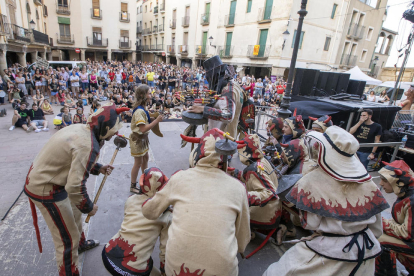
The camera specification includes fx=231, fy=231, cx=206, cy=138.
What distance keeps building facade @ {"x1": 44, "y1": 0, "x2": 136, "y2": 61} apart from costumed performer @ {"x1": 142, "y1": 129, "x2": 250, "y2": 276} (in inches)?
1255

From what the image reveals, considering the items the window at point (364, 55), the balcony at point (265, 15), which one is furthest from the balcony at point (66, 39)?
the window at point (364, 55)

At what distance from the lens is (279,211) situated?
2.88 metres

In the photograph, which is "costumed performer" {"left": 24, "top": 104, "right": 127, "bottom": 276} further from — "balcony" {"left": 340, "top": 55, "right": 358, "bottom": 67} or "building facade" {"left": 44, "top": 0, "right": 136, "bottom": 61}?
"building facade" {"left": 44, "top": 0, "right": 136, "bottom": 61}

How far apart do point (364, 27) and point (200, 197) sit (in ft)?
97.2

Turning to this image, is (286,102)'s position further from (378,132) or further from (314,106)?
(378,132)

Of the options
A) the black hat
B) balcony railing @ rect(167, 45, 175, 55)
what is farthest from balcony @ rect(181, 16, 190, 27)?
the black hat

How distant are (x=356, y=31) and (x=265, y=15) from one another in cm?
1040

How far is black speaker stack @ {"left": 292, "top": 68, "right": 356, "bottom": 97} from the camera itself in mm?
7680

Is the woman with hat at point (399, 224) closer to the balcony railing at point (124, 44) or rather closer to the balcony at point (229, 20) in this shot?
the balcony at point (229, 20)

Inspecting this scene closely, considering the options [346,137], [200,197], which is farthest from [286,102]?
[200,197]

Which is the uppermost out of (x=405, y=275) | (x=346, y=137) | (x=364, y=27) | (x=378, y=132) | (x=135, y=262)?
(x=364, y=27)

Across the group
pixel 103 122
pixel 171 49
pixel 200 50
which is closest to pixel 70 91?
pixel 103 122

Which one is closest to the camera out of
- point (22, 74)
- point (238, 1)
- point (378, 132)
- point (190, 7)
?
point (378, 132)

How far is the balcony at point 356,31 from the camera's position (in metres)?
22.8
